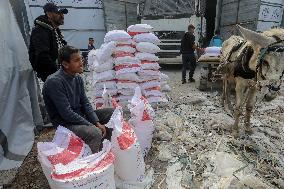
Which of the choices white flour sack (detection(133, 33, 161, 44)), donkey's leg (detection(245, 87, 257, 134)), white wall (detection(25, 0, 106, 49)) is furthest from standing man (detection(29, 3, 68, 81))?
white wall (detection(25, 0, 106, 49))

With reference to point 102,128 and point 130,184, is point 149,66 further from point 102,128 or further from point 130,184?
point 130,184

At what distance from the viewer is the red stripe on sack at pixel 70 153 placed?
7.92ft

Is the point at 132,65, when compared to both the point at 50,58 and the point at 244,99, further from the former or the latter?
the point at 244,99

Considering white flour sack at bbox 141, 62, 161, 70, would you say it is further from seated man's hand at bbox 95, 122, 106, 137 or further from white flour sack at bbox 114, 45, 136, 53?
seated man's hand at bbox 95, 122, 106, 137

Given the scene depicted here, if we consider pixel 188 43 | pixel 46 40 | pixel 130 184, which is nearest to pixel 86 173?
pixel 130 184

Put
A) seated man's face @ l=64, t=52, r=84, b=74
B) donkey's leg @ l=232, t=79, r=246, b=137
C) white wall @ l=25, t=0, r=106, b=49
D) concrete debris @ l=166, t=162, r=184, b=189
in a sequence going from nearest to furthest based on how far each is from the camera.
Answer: seated man's face @ l=64, t=52, r=84, b=74 → concrete debris @ l=166, t=162, r=184, b=189 → donkey's leg @ l=232, t=79, r=246, b=137 → white wall @ l=25, t=0, r=106, b=49

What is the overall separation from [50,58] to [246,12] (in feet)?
35.7

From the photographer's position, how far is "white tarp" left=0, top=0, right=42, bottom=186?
13.1 ft

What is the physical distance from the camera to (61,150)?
8.08 feet

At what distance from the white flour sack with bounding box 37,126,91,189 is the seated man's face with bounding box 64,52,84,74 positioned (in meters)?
0.67

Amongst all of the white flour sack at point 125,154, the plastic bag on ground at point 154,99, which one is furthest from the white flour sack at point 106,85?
the white flour sack at point 125,154

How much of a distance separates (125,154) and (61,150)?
2.32 feet

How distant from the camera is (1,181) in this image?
11.4ft

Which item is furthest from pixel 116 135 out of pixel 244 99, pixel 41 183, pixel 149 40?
pixel 149 40
